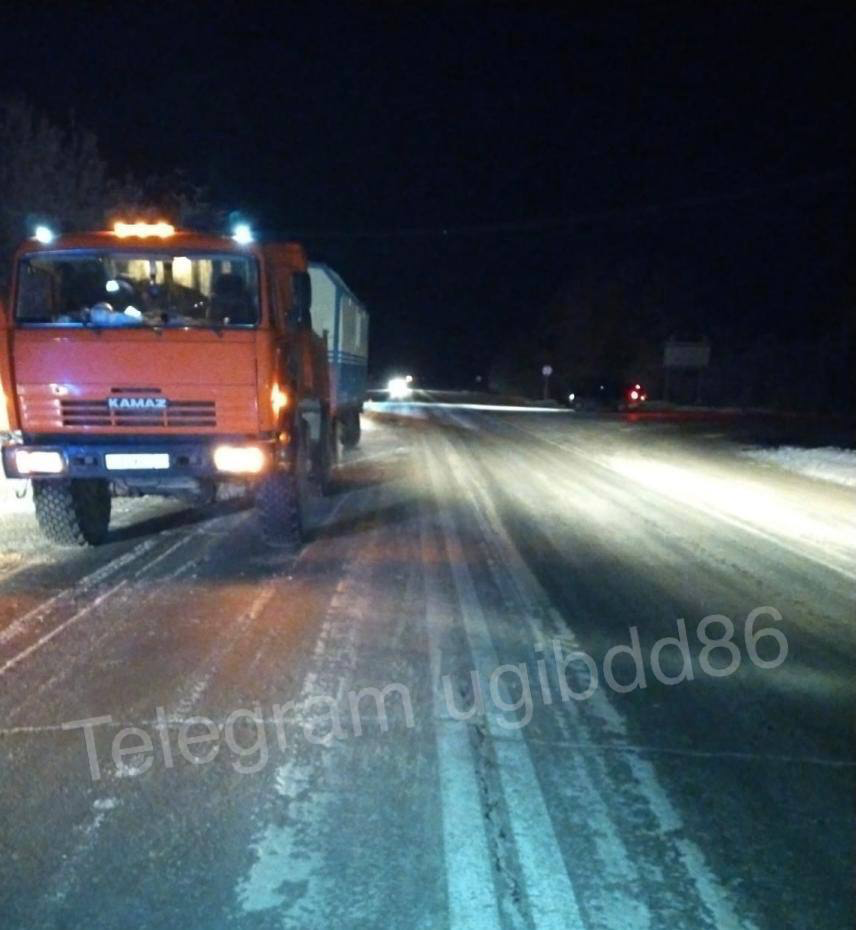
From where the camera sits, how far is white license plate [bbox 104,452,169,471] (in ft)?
32.0

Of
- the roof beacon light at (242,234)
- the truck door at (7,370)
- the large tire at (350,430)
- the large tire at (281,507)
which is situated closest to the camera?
the truck door at (7,370)

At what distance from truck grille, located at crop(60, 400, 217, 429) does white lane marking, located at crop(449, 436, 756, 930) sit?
3.32m

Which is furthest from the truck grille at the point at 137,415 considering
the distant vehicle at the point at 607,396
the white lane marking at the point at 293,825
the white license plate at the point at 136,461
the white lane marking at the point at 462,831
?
the distant vehicle at the point at 607,396

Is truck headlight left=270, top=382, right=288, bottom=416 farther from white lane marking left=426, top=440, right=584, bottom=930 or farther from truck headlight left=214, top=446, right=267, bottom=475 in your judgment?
→ white lane marking left=426, top=440, right=584, bottom=930

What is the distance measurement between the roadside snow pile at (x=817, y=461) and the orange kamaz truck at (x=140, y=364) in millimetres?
12086

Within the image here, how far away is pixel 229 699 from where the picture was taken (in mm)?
5867

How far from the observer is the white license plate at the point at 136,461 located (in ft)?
32.0

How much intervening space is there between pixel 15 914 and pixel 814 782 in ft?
12.1

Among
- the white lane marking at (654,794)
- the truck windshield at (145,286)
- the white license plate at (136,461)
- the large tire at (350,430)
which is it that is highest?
the truck windshield at (145,286)

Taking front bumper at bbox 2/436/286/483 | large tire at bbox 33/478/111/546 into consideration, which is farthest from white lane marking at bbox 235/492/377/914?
large tire at bbox 33/478/111/546

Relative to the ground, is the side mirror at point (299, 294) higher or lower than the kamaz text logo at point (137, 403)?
higher

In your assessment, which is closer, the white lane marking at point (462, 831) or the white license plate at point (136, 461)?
the white lane marking at point (462, 831)

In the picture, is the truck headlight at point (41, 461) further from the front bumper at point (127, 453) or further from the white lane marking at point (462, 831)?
the white lane marking at point (462, 831)

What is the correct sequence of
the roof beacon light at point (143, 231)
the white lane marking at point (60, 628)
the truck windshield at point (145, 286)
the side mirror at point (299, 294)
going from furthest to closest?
the side mirror at point (299, 294) → the roof beacon light at point (143, 231) → the truck windshield at point (145, 286) → the white lane marking at point (60, 628)
